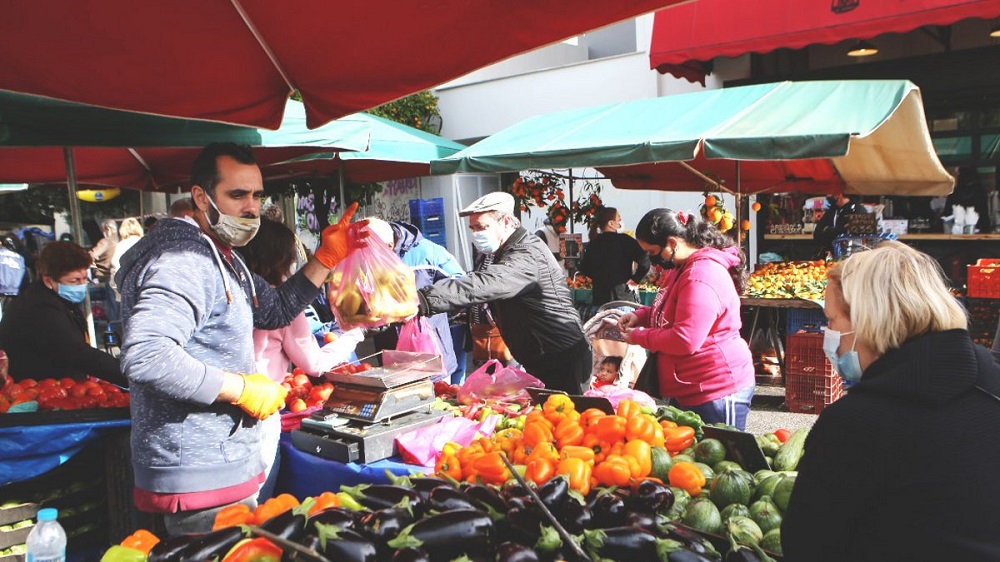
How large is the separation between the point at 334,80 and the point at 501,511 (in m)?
2.19

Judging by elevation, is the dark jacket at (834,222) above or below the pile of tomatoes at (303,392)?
above

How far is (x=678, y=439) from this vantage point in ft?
9.76

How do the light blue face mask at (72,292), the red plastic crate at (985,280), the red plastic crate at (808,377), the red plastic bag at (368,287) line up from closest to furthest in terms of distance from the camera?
the red plastic bag at (368,287) → the light blue face mask at (72,292) → the red plastic crate at (808,377) → the red plastic crate at (985,280)

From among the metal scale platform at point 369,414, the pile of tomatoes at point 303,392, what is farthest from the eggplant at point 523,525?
the pile of tomatoes at point 303,392

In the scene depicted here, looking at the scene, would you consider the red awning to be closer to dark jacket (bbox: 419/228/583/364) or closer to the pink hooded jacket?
dark jacket (bbox: 419/228/583/364)

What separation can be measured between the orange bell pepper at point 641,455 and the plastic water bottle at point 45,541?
76.1 inches

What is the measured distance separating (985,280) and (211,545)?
7778 mm

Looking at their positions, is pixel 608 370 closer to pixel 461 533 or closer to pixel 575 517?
pixel 575 517

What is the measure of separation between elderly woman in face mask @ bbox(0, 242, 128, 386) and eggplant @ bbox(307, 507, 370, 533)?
3203 millimetres

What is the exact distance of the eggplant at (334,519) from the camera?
1.93m

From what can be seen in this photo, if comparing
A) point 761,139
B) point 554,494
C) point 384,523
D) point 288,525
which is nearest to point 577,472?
point 554,494

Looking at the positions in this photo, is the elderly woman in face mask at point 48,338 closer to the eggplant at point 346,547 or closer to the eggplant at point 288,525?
the eggplant at point 288,525

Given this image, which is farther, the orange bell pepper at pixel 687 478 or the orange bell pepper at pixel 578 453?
the orange bell pepper at pixel 578 453

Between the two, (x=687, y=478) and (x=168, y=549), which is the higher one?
(x=168, y=549)
